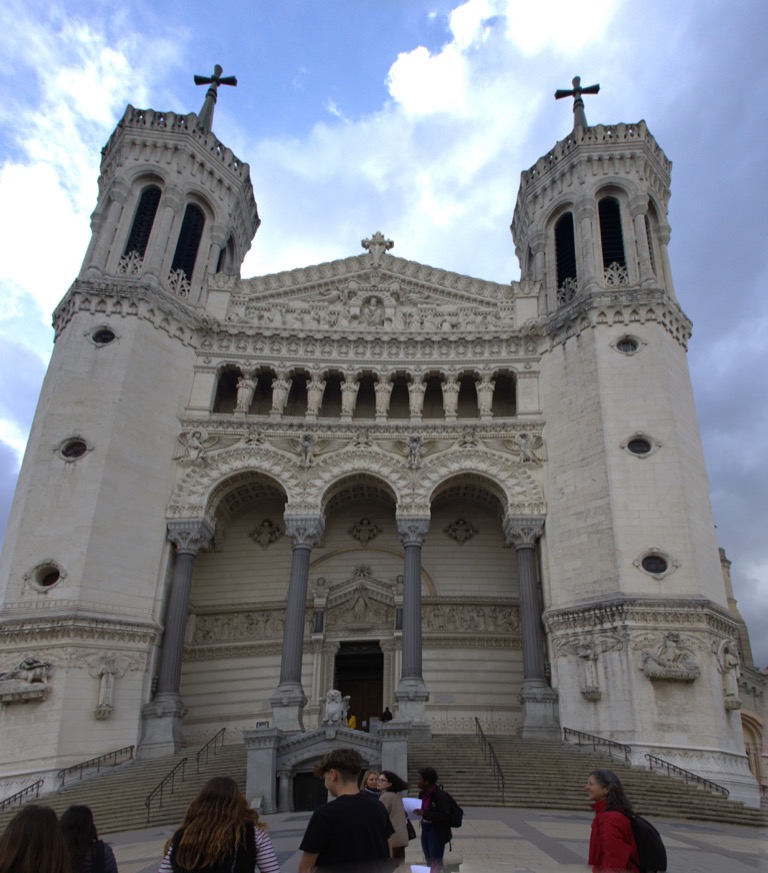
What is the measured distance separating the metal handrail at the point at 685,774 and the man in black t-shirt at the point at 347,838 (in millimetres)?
16387

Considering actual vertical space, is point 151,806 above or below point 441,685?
below

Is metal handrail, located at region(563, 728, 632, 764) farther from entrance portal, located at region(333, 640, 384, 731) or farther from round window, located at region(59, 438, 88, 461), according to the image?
round window, located at region(59, 438, 88, 461)

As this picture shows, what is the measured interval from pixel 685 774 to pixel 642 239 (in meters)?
19.0

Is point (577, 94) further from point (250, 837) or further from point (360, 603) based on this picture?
point (250, 837)

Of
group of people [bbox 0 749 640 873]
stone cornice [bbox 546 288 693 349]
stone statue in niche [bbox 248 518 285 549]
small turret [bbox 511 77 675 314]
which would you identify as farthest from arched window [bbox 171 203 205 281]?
group of people [bbox 0 749 640 873]

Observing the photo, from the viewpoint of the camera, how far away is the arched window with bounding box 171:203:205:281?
1162 inches

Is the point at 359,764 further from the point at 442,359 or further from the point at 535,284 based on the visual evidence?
the point at 535,284

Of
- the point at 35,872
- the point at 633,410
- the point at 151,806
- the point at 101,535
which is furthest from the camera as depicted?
the point at 633,410

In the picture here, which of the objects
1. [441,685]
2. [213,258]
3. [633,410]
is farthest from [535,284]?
[441,685]

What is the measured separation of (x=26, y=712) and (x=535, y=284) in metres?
23.3

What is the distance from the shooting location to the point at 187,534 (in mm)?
23844

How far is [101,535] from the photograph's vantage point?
864 inches

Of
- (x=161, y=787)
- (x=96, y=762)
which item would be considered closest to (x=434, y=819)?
(x=161, y=787)

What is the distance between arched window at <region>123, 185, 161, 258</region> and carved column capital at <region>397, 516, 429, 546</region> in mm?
14871
